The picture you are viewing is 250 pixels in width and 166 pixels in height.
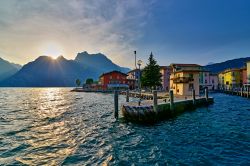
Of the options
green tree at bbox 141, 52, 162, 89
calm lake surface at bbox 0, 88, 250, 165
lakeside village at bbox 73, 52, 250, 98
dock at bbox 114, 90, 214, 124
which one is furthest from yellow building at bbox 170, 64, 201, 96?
calm lake surface at bbox 0, 88, 250, 165

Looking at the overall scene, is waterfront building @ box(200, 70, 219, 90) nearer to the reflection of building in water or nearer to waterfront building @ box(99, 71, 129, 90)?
waterfront building @ box(99, 71, 129, 90)

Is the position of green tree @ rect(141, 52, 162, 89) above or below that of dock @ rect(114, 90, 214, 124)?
above

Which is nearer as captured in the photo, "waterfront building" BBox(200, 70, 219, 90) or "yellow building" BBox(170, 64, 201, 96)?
"yellow building" BBox(170, 64, 201, 96)

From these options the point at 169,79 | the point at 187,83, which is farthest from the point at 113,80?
the point at 187,83

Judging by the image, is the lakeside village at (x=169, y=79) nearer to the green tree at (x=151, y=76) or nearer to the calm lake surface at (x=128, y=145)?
the green tree at (x=151, y=76)

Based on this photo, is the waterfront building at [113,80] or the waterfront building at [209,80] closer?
the waterfront building at [209,80]

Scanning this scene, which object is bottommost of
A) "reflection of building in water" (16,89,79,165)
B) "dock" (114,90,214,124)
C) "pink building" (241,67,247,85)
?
"reflection of building in water" (16,89,79,165)

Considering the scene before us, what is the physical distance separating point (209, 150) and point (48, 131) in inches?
525

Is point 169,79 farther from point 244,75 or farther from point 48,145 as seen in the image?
Answer: point 48,145

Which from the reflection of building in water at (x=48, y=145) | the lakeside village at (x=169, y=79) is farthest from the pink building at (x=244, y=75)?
the reflection of building in water at (x=48, y=145)

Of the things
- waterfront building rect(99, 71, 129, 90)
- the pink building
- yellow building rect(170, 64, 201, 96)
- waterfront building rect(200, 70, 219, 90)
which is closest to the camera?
yellow building rect(170, 64, 201, 96)

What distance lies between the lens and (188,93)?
5009cm

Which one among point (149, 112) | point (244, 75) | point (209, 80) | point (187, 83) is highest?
point (244, 75)

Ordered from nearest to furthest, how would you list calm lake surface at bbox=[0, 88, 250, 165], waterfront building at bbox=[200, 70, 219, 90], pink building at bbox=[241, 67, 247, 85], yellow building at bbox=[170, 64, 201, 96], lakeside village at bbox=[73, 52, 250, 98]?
calm lake surface at bbox=[0, 88, 250, 165]
yellow building at bbox=[170, 64, 201, 96]
lakeside village at bbox=[73, 52, 250, 98]
pink building at bbox=[241, 67, 247, 85]
waterfront building at bbox=[200, 70, 219, 90]
